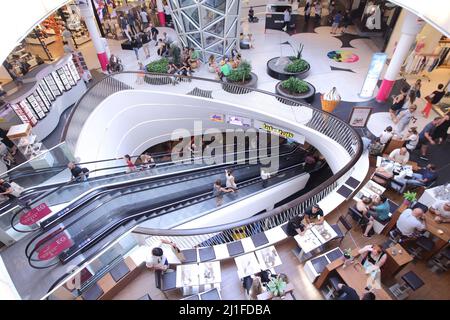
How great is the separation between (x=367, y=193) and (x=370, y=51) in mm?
9631

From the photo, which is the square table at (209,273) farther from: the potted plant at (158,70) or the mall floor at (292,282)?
the potted plant at (158,70)

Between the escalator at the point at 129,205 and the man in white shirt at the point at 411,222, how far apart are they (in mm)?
5190

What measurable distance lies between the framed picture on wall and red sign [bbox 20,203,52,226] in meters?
8.12

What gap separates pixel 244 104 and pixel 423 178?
235 inches

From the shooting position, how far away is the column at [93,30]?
1030cm

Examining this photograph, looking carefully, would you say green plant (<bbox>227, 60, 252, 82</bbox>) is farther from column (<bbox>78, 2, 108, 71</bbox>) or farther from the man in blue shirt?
the man in blue shirt

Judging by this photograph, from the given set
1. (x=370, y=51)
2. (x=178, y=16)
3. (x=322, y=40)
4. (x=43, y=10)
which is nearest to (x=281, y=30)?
(x=322, y=40)

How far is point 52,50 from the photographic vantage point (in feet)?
46.8

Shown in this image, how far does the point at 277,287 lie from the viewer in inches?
177

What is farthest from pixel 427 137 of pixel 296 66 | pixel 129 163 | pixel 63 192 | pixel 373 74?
pixel 63 192

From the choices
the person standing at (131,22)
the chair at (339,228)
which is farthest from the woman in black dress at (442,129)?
the person standing at (131,22)

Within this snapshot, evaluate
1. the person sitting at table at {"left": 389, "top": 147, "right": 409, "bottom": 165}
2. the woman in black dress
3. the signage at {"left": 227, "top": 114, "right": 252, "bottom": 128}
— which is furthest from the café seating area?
the signage at {"left": 227, "top": 114, "right": 252, "bottom": 128}

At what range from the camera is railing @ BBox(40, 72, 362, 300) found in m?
5.37
